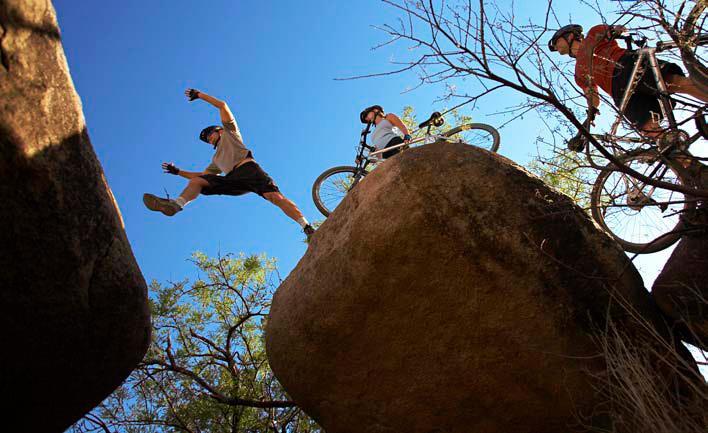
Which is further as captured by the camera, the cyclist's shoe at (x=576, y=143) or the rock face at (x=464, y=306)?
the rock face at (x=464, y=306)

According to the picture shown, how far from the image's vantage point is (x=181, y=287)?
22.4 feet

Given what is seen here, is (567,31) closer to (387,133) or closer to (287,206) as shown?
(387,133)

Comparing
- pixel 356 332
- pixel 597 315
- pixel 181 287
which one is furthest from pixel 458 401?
pixel 181 287

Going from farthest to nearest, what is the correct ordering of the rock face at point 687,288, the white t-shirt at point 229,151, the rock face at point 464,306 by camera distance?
1. the white t-shirt at point 229,151
2. the rock face at point 687,288
3. the rock face at point 464,306

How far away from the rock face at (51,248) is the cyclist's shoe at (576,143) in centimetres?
277

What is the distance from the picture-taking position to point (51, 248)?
286 centimetres

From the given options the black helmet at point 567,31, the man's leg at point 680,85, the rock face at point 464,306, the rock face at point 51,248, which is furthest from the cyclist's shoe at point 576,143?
the rock face at point 51,248

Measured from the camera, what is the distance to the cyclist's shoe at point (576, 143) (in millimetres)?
3132

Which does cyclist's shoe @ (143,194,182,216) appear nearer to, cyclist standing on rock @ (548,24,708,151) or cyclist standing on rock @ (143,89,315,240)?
cyclist standing on rock @ (143,89,315,240)

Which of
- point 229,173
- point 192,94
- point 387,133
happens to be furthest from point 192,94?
point 387,133

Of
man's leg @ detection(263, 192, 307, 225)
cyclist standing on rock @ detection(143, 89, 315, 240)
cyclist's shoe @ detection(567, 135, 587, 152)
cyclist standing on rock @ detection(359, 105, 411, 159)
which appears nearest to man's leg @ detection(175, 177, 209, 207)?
cyclist standing on rock @ detection(143, 89, 315, 240)

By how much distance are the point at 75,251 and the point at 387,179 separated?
1.89 meters

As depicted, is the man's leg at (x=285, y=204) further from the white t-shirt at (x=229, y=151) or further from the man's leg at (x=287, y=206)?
the white t-shirt at (x=229, y=151)

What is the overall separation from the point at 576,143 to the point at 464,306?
116 centimetres
